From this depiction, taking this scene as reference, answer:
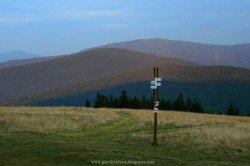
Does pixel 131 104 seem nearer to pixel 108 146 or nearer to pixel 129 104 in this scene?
pixel 129 104

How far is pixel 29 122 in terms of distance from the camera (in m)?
39.9

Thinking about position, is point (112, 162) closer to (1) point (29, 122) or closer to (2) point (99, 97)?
(1) point (29, 122)

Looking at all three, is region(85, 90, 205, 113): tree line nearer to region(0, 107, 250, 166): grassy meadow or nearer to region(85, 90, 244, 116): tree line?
region(85, 90, 244, 116): tree line

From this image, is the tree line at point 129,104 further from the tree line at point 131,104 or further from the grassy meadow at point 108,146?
the grassy meadow at point 108,146

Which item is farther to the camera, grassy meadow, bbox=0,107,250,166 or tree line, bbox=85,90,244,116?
tree line, bbox=85,90,244,116

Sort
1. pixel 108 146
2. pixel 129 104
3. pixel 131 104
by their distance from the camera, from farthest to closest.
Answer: pixel 131 104
pixel 129 104
pixel 108 146

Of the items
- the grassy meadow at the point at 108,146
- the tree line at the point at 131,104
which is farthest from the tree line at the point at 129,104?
the grassy meadow at the point at 108,146

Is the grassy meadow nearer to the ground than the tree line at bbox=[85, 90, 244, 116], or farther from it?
nearer to the ground

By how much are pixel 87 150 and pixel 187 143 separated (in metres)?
8.39

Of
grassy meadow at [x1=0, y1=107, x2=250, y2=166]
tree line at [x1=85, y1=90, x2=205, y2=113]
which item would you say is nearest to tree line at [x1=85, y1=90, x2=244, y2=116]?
tree line at [x1=85, y1=90, x2=205, y2=113]

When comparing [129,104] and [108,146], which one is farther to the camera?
[129,104]

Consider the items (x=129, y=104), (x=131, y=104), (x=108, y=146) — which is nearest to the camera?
(x=108, y=146)

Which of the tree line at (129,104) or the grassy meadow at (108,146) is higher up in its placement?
the tree line at (129,104)

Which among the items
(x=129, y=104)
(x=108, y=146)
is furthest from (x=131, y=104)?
(x=108, y=146)
